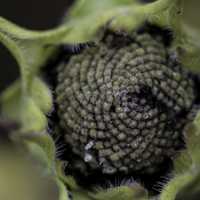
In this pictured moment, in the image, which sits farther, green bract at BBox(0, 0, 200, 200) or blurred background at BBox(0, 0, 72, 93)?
blurred background at BBox(0, 0, 72, 93)

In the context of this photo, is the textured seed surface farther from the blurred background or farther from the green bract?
the blurred background

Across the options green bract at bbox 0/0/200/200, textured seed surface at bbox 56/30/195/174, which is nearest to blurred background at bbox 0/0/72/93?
green bract at bbox 0/0/200/200

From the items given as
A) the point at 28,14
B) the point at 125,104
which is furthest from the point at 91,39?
the point at 28,14

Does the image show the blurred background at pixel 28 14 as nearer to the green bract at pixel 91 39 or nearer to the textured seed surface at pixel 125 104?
the green bract at pixel 91 39

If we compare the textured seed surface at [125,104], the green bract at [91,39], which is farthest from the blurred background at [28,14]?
the textured seed surface at [125,104]

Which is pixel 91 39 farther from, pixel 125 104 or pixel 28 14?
pixel 28 14

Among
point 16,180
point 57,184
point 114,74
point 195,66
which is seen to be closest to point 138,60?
point 114,74

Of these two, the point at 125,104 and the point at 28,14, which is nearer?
the point at 125,104
